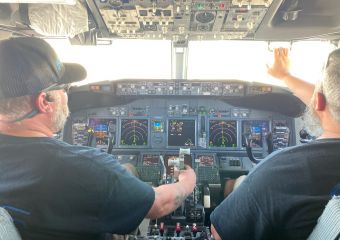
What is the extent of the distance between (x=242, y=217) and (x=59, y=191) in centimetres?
72

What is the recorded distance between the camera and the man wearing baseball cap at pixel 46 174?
4.26 feet

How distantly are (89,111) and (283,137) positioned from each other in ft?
6.64

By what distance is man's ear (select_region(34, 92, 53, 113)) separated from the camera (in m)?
1.46

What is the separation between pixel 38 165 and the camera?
131 centimetres

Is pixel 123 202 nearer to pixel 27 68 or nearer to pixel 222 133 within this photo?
pixel 27 68

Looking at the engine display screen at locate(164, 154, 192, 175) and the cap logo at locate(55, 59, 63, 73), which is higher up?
the cap logo at locate(55, 59, 63, 73)

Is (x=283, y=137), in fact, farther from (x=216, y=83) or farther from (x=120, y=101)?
(x=120, y=101)

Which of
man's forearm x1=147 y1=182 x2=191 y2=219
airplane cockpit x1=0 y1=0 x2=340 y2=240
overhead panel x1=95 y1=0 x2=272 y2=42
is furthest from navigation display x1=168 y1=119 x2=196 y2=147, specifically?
man's forearm x1=147 y1=182 x2=191 y2=219

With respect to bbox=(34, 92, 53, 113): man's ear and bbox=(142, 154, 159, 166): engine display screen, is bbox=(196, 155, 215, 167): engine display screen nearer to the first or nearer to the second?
bbox=(142, 154, 159, 166): engine display screen

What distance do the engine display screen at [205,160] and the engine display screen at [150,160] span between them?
416mm

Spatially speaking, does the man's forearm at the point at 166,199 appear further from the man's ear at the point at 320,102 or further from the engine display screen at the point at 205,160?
the engine display screen at the point at 205,160

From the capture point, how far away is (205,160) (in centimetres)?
343

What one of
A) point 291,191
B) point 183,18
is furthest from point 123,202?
point 183,18

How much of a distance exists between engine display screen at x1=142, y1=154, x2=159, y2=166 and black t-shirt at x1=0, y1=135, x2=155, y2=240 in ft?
6.56
